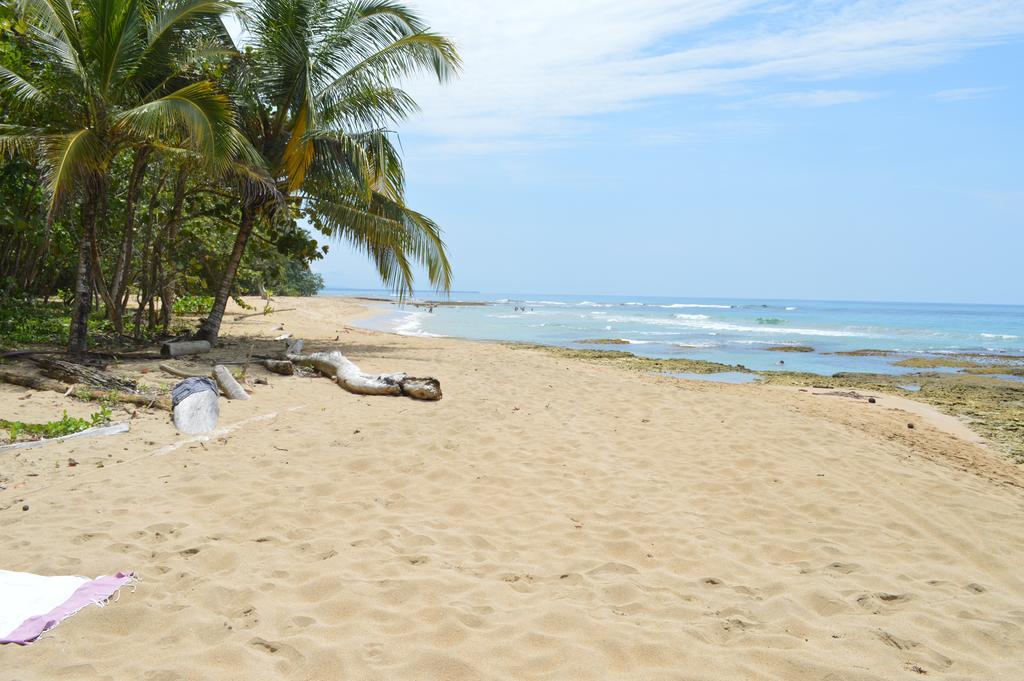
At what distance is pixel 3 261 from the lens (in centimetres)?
1277

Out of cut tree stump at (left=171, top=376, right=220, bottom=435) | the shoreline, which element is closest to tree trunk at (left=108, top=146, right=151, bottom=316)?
cut tree stump at (left=171, top=376, right=220, bottom=435)

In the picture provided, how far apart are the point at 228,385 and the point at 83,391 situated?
1.40m

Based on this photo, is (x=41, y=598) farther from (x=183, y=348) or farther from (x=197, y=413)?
(x=183, y=348)

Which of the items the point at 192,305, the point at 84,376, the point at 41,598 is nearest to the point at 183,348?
the point at 84,376

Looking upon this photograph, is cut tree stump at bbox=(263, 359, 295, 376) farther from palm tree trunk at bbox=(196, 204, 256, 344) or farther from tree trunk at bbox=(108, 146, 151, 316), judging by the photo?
tree trunk at bbox=(108, 146, 151, 316)

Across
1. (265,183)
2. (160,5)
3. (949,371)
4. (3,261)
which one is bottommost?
(949,371)

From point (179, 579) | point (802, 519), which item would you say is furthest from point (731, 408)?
point (179, 579)

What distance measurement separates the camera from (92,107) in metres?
8.29

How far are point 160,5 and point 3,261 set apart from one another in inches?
249

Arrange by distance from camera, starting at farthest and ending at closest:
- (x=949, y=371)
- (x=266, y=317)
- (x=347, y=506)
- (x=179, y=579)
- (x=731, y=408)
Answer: (x=266, y=317) → (x=949, y=371) → (x=731, y=408) → (x=347, y=506) → (x=179, y=579)

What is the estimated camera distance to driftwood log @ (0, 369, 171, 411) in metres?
6.77

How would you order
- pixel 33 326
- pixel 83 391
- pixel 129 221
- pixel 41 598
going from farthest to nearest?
pixel 33 326 → pixel 129 221 → pixel 83 391 → pixel 41 598

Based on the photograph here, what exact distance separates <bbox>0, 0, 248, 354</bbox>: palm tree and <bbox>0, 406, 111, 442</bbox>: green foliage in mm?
3010

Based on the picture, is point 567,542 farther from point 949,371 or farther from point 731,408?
point 949,371
